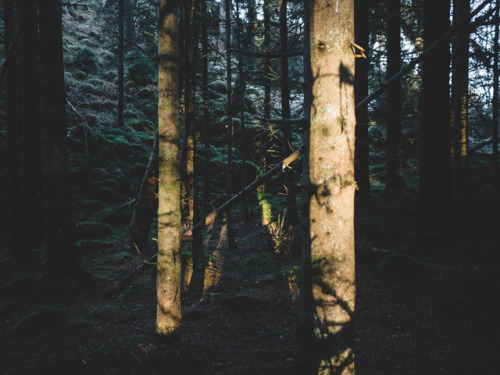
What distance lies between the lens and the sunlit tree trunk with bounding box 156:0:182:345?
3.81 meters

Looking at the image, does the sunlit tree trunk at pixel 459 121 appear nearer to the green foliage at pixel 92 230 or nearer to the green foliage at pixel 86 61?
the green foliage at pixel 92 230

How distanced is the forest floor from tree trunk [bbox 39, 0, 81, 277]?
65cm

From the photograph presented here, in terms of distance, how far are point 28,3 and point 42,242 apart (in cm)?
729

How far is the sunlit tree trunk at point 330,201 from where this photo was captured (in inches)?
98.3

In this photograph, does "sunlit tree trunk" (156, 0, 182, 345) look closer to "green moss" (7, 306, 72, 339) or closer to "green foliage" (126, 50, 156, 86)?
"green moss" (7, 306, 72, 339)

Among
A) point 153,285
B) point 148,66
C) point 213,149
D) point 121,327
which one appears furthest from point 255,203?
point 148,66

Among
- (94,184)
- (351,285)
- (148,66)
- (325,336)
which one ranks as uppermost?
(148,66)

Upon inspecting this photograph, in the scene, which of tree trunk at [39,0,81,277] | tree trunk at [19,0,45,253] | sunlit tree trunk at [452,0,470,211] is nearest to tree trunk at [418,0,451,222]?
sunlit tree trunk at [452,0,470,211]

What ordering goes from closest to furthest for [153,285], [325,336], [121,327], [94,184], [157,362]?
[325,336], [157,362], [121,327], [153,285], [94,184]

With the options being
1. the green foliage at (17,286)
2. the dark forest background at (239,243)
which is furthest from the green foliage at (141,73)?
the green foliage at (17,286)

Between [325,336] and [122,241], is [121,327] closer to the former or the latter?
[325,336]

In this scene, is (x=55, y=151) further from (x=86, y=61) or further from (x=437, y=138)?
(x=86, y=61)

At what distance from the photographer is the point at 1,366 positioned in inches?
149

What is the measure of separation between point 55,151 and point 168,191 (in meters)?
4.48
